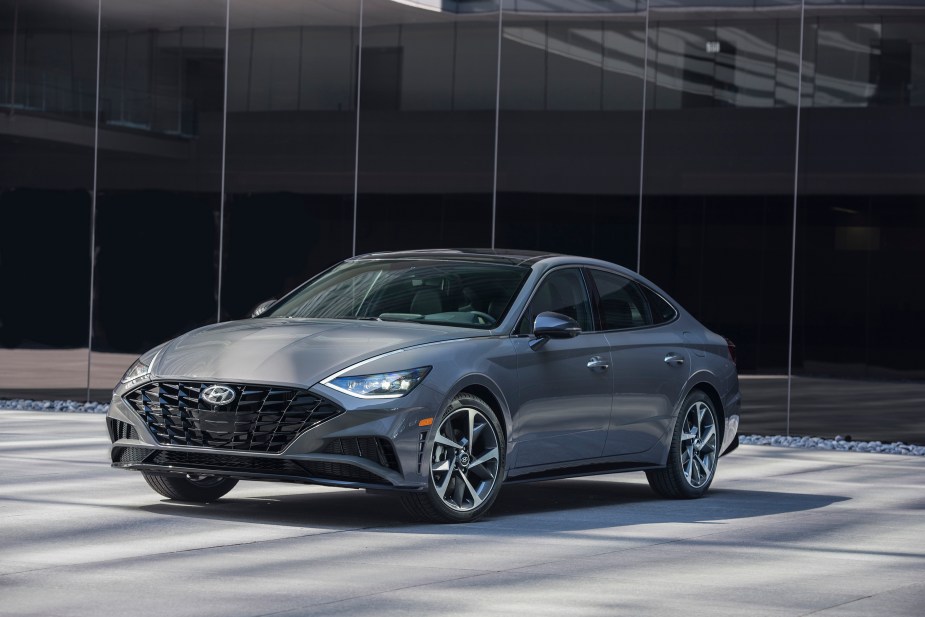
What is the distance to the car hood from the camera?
8641mm

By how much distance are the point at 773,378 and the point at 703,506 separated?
245 inches

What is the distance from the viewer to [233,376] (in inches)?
341

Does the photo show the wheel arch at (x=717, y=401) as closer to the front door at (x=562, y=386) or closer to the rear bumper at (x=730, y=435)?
the rear bumper at (x=730, y=435)

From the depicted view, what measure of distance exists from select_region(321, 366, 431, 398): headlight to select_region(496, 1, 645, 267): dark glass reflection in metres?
8.69

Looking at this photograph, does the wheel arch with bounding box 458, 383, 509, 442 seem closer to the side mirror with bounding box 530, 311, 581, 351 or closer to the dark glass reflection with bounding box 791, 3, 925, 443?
the side mirror with bounding box 530, 311, 581, 351

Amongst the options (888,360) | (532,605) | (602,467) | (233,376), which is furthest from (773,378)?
(532,605)

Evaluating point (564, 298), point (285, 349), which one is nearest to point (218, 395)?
point (285, 349)

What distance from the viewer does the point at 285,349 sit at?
8.82 m

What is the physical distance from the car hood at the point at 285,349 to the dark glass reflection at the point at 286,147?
8.89 meters

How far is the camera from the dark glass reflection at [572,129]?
56.3 feet

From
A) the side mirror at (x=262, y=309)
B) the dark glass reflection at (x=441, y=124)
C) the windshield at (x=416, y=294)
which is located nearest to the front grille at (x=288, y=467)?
the windshield at (x=416, y=294)

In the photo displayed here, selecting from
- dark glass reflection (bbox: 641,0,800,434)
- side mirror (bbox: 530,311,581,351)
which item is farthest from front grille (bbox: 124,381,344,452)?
dark glass reflection (bbox: 641,0,800,434)

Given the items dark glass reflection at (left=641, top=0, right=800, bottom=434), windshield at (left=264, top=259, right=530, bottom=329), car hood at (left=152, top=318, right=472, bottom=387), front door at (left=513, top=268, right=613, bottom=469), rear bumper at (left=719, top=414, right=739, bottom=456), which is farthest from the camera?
dark glass reflection at (left=641, top=0, right=800, bottom=434)

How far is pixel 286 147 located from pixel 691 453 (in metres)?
8.46
